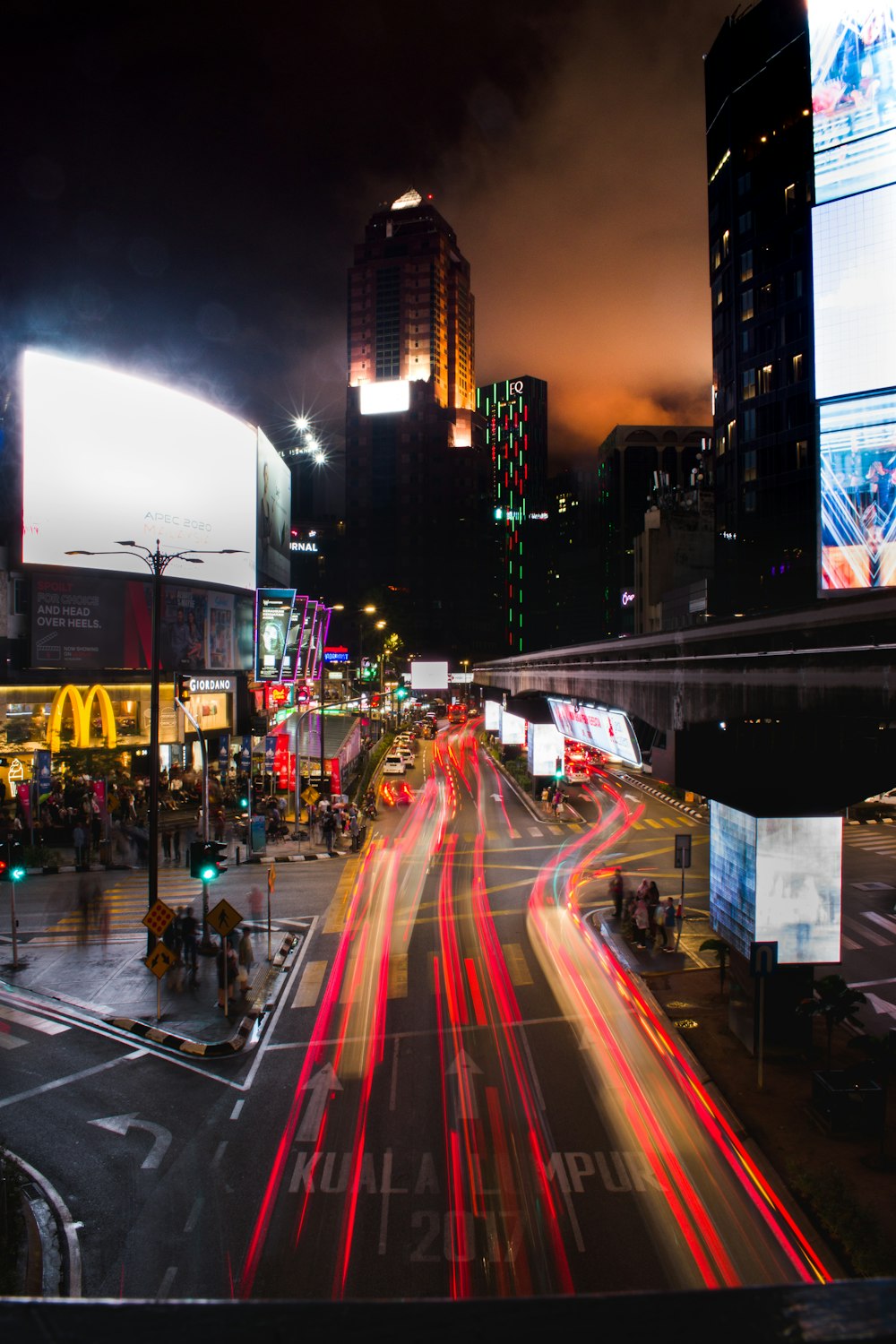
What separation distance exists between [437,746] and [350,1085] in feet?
236

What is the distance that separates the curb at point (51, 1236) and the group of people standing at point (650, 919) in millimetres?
15261

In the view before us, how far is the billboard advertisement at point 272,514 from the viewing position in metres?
61.6

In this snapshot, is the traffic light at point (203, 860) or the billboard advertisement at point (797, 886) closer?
the billboard advertisement at point (797, 886)

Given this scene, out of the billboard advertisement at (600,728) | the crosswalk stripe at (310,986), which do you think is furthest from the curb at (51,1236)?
the billboard advertisement at (600,728)

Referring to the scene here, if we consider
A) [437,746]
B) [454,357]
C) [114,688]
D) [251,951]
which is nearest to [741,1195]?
[251,951]

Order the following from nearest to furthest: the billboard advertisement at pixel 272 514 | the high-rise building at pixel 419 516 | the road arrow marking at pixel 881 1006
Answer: the road arrow marking at pixel 881 1006, the billboard advertisement at pixel 272 514, the high-rise building at pixel 419 516

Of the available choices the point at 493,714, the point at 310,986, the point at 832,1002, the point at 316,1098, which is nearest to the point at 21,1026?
the point at 310,986

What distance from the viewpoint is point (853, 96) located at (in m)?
33.5

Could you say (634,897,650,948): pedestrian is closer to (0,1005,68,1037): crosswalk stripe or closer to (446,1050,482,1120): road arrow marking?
(446,1050,482,1120): road arrow marking

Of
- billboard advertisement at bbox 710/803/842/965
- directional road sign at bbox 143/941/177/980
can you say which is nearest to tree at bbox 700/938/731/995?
billboard advertisement at bbox 710/803/842/965

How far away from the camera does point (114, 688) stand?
4959 cm

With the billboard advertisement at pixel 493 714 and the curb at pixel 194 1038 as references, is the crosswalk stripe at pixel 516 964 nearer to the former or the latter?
the curb at pixel 194 1038

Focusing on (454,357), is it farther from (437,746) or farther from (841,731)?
(841,731)

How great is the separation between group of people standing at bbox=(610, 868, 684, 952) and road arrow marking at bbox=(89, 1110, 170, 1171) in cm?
1346
